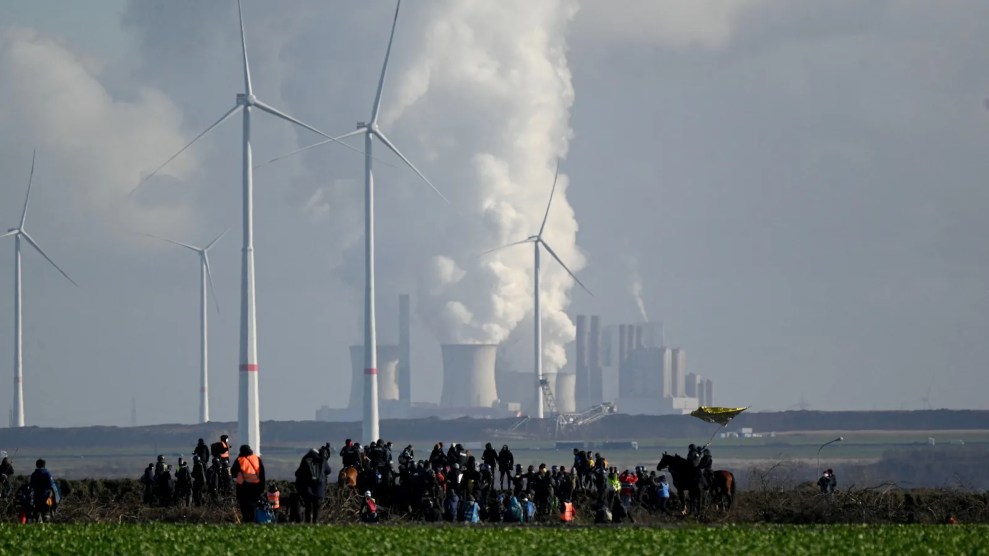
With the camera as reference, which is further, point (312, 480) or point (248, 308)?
point (248, 308)

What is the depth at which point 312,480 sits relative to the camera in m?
43.8

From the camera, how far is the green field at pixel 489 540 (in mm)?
34219

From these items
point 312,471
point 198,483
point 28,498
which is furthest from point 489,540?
point 198,483

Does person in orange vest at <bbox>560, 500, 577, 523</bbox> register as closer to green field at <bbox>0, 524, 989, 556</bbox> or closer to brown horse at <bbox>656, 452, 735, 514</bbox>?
brown horse at <bbox>656, 452, 735, 514</bbox>

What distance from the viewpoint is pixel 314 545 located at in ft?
116

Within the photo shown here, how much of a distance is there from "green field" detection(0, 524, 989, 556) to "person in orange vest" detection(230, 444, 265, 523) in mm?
1277

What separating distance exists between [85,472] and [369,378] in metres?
63.6

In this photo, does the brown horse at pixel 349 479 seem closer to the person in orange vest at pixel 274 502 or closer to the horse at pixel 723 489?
the person in orange vest at pixel 274 502

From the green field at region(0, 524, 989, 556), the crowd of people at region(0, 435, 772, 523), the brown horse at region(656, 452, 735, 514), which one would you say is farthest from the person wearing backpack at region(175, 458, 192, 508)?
the brown horse at region(656, 452, 735, 514)

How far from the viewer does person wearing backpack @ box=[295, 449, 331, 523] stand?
143ft

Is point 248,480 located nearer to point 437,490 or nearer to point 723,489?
point 437,490

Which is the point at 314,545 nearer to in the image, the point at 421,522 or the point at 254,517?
the point at 254,517

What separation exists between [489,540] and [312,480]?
332 inches

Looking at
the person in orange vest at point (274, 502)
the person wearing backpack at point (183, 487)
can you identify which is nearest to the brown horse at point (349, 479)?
the person in orange vest at point (274, 502)
